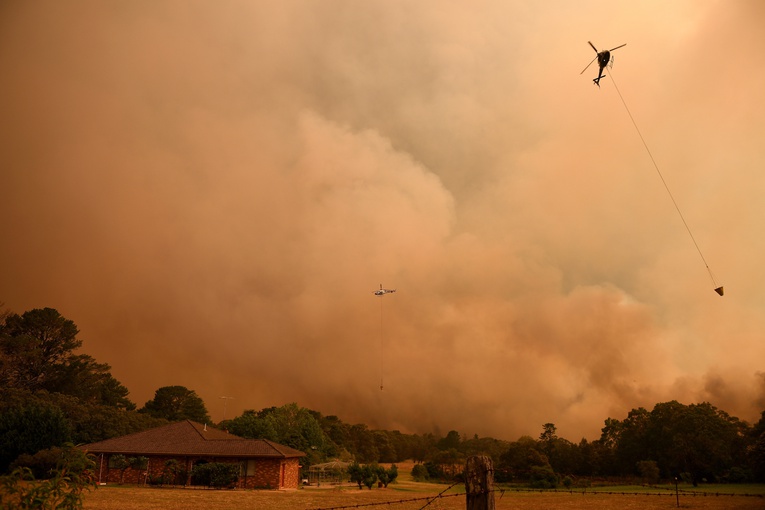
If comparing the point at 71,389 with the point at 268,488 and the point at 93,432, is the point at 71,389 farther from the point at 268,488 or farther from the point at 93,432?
the point at 268,488

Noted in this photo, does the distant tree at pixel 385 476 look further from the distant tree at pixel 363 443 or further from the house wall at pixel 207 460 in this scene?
the distant tree at pixel 363 443

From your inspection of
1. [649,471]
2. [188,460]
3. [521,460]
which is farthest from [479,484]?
[521,460]

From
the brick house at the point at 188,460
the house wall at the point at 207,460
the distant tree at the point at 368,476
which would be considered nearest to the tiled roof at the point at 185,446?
the brick house at the point at 188,460

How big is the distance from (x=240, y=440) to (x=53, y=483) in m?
42.5

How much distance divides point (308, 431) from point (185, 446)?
69.1 ft

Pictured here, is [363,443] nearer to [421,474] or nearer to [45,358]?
[421,474]

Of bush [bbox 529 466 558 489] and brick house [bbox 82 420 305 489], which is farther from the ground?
brick house [bbox 82 420 305 489]

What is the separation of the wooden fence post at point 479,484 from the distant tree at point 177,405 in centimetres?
9870

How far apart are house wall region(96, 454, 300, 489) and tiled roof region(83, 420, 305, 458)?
69cm

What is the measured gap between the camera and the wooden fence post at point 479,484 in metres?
6.89

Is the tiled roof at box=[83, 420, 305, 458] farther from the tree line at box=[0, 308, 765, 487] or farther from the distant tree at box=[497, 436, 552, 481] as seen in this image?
the distant tree at box=[497, 436, 552, 481]

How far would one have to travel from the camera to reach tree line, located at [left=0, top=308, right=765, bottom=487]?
139ft

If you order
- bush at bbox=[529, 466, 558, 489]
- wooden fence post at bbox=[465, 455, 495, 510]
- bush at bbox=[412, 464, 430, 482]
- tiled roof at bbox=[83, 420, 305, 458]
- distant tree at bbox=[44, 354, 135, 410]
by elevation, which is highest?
distant tree at bbox=[44, 354, 135, 410]

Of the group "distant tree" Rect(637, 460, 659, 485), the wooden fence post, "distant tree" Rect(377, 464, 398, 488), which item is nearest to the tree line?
"distant tree" Rect(637, 460, 659, 485)
